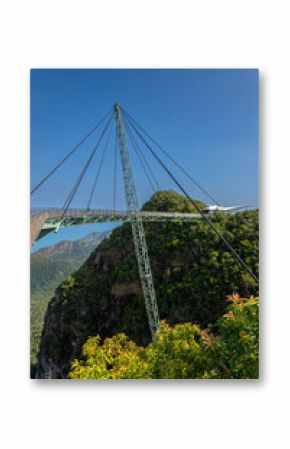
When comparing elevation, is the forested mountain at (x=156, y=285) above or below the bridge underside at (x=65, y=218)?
below

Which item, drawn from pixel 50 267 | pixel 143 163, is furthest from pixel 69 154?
pixel 50 267

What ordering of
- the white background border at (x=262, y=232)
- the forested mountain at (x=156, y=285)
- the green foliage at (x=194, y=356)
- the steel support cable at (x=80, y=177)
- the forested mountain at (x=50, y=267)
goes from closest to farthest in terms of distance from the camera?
the green foliage at (x=194, y=356), the white background border at (x=262, y=232), the forested mountain at (x=50, y=267), the steel support cable at (x=80, y=177), the forested mountain at (x=156, y=285)

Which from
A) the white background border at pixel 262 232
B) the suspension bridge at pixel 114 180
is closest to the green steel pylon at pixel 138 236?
the suspension bridge at pixel 114 180

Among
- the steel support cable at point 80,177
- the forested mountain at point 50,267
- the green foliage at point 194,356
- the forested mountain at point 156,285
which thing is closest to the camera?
the green foliage at point 194,356

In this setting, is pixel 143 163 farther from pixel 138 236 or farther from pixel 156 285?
pixel 156 285

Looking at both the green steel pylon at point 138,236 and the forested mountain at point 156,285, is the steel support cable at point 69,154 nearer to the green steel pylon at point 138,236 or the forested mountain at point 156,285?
the green steel pylon at point 138,236

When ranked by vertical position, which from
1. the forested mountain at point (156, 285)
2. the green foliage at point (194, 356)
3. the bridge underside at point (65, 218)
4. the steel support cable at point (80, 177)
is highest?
the steel support cable at point (80, 177)
